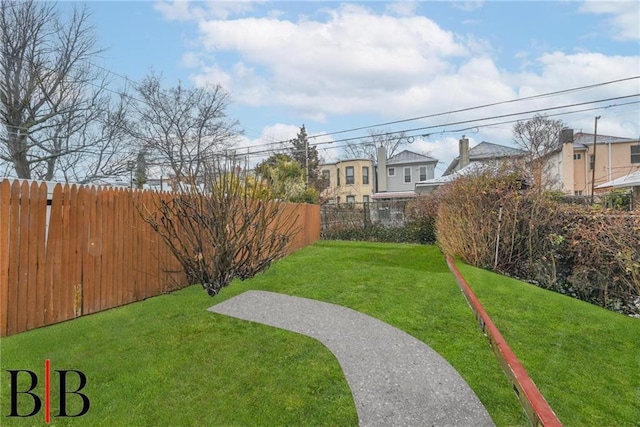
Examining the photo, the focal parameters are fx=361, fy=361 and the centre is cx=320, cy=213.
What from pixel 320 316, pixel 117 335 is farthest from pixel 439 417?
pixel 117 335

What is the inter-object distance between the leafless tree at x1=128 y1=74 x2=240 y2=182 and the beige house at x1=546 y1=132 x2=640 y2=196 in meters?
22.0

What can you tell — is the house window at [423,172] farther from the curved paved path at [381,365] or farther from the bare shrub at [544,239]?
the curved paved path at [381,365]

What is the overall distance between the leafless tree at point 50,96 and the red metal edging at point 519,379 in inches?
803

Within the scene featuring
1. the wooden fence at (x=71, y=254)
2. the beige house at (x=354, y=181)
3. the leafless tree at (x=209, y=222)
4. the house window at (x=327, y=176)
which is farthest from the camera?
the house window at (x=327, y=176)

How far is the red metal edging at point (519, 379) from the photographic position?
2.44m

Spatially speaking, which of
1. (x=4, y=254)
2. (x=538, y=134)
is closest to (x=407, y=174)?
(x=538, y=134)

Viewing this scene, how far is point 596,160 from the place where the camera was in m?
24.0

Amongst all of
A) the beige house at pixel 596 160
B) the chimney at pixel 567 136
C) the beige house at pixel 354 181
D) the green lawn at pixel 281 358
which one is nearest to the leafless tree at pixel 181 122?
the beige house at pixel 354 181

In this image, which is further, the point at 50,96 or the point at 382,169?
the point at 382,169

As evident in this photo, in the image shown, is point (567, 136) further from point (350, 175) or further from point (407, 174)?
point (350, 175)

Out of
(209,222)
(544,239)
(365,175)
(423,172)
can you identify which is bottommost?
(544,239)

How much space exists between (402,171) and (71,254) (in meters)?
32.3

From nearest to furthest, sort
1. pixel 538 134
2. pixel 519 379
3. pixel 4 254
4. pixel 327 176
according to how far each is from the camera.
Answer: pixel 519 379 → pixel 4 254 → pixel 538 134 → pixel 327 176

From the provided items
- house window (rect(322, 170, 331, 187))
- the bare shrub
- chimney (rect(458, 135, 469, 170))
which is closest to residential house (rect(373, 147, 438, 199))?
house window (rect(322, 170, 331, 187))
